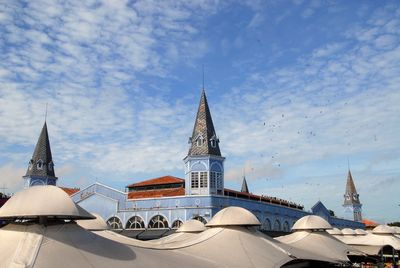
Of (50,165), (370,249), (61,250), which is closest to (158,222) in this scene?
(370,249)

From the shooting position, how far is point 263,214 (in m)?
36.5

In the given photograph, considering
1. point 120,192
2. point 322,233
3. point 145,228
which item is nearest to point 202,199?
point 145,228

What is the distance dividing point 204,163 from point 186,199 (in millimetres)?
3602

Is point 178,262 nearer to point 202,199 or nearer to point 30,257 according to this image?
point 30,257

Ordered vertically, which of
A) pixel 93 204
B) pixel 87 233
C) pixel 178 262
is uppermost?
pixel 93 204

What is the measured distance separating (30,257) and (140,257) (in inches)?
75.4

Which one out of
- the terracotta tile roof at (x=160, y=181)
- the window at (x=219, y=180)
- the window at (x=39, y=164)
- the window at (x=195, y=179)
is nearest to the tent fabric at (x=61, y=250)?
the window at (x=195, y=179)

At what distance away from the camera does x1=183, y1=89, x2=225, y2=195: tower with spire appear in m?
33.6

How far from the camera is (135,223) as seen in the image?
34375 mm

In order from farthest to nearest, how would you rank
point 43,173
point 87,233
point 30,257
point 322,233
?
point 43,173 < point 322,233 < point 87,233 < point 30,257

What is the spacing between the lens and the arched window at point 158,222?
33.0 meters

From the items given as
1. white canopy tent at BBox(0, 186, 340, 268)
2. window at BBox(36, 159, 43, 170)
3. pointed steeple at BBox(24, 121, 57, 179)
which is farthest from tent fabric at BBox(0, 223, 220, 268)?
window at BBox(36, 159, 43, 170)

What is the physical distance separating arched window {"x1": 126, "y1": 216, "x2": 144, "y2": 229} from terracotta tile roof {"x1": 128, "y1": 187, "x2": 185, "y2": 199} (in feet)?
9.58

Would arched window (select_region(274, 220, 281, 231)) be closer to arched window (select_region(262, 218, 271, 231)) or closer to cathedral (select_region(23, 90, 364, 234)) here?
cathedral (select_region(23, 90, 364, 234))
